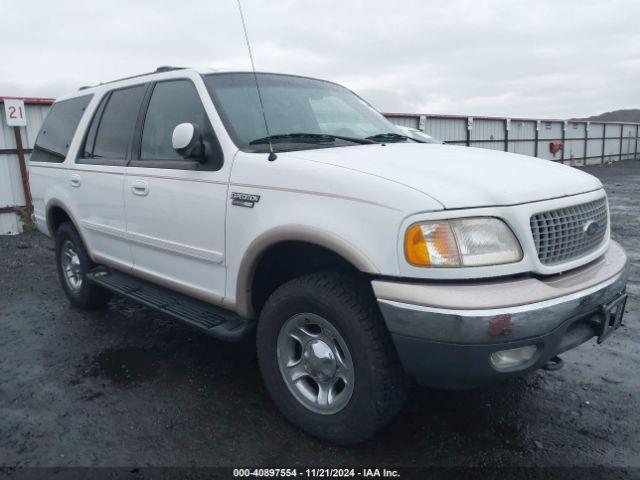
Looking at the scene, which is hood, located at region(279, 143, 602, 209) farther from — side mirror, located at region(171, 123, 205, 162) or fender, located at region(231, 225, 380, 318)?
side mirror, located at region(171, 123, 205, 162)

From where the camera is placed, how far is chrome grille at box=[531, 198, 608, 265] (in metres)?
2.48

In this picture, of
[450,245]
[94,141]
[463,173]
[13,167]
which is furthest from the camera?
[13,167]

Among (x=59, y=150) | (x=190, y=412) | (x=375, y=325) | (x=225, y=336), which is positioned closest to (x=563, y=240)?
(x=375, y=325)

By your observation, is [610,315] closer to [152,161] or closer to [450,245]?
[450,245]

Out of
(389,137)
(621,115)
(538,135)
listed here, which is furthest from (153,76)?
(621,115)

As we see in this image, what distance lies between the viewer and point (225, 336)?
3.07 m

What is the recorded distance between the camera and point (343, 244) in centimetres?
247

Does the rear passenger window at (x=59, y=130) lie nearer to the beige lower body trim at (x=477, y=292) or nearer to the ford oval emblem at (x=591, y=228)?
the beige lower body trim at (x=477, y=292)

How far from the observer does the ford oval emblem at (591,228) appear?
108 inches

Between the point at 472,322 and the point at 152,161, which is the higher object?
the point at 152,161

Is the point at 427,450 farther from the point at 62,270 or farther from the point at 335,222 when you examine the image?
the point at 62,270

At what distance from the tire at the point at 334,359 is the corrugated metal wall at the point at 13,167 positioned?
10097 millimetres

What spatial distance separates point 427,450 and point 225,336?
1236 mm

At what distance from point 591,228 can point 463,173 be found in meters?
0.77
